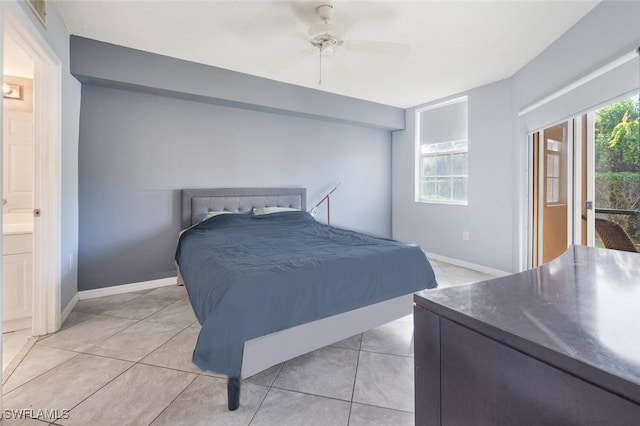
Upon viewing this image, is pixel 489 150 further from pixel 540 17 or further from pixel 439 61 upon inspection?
pixel 540 17

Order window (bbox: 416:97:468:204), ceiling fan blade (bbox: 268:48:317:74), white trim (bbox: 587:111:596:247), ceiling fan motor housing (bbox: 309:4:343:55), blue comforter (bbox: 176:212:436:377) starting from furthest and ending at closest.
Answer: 1. window (bbox: 416:97:468:204)
2. ceiling fan blade (bbox: 268:48:317:74)
3. white trim (bbox: 587:111:596:247)
4. ceiling fan motor housing (bbox: 309:4:343:55)
5. blue comforter (bbox: 176:212:436:377)

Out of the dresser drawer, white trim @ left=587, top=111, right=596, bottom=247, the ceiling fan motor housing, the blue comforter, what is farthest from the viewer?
white trim @ left=587, top=111, right=596, bottom=247

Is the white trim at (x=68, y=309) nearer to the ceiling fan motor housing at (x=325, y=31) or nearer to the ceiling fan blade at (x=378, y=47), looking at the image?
the ceiling fan motor housing at (x=325, y=31)

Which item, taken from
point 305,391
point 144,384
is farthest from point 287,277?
point 144,384

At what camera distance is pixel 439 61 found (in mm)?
3262

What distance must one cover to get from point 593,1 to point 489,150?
1889mm

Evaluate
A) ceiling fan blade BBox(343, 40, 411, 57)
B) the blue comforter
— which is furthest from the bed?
ceiling fan blade BBox(343, 40, 411, 57)

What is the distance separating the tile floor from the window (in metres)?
2.81

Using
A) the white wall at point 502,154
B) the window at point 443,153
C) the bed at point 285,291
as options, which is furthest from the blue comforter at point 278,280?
the window at point 443,153

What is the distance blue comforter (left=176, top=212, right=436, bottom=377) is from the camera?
1.48 m

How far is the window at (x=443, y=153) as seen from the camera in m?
4.41

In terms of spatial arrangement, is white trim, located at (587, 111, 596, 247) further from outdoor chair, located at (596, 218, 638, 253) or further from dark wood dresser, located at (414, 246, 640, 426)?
dark wood dresser, located at (414, 246, 640, 426)

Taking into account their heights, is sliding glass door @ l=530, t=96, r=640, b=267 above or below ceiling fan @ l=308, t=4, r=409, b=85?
below

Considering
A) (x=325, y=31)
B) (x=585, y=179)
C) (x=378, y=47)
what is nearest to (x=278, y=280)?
(x=325, y=31)
